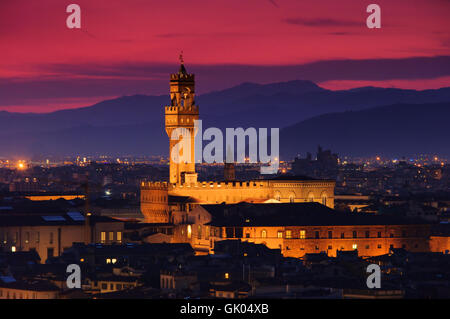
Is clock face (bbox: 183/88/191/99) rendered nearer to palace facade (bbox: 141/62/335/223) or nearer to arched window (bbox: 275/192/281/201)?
palace facade (bbox: 141/62/335/223)

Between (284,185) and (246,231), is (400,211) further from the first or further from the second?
(246,231)

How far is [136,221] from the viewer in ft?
270

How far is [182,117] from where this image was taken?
83688 millimetres

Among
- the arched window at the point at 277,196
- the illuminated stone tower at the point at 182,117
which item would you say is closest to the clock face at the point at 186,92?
the illuminated stone tower at the point at 182,117

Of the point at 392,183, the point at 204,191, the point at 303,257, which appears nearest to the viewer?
the point at 303,257

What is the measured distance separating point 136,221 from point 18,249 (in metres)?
12.4

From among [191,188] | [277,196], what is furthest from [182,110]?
[277,196]

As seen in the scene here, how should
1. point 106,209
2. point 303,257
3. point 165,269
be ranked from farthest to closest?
point 106,209
point 303,257
point 165,269

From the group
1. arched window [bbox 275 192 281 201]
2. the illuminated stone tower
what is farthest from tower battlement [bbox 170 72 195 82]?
arched window [bbox 275 192 281 201]

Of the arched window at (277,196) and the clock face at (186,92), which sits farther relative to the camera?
the clock face at (186,92)

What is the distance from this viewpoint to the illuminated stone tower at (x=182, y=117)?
83.0 meters

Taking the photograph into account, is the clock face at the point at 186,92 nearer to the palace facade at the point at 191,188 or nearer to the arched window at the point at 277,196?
the palace facade at the point at 191,188
